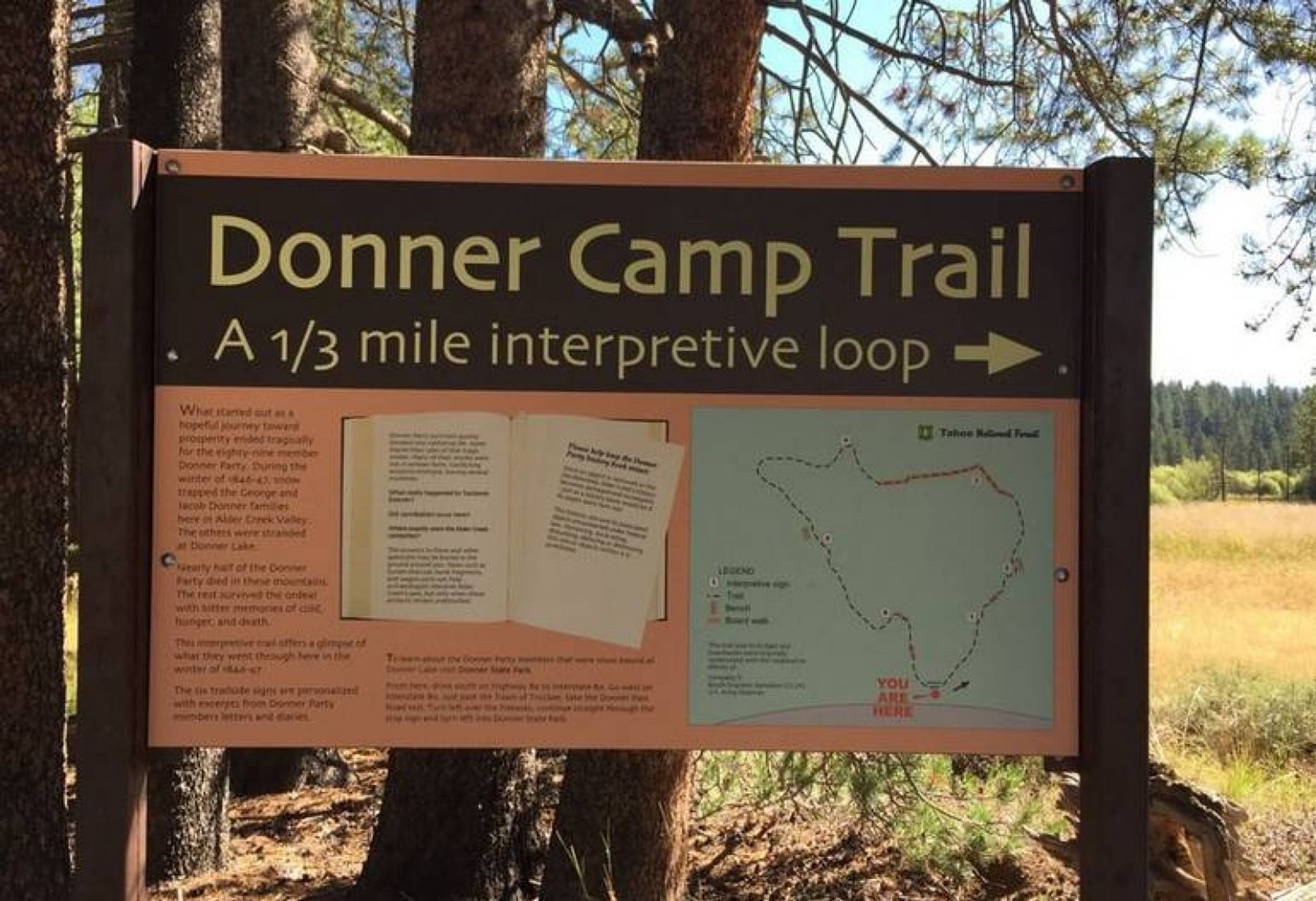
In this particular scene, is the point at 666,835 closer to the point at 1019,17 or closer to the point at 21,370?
the point at 21,370

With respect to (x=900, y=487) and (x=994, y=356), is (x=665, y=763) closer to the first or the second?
(x=900, y=487)

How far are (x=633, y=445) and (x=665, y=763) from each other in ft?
5.35

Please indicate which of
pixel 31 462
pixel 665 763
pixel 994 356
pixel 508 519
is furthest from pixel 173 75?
pixel 994 356

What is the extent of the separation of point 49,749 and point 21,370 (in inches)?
40.2

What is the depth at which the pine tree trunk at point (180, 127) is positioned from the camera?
4605 millimetres

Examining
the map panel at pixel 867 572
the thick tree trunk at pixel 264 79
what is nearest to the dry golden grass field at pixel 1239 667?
the map panel at pixel 867 572

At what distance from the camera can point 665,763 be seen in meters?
4.04

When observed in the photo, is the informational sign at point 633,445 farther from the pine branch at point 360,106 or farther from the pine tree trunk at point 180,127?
the pine branch at point 360,106

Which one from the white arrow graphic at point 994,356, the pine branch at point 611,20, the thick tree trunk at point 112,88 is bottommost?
the white arrow graphic at point 994,356

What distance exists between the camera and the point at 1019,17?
5844mm

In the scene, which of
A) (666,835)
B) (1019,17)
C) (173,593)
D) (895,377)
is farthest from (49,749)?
(1019,17)

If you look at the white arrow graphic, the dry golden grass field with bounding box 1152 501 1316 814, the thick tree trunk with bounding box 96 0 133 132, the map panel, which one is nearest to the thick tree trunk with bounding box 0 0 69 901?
the map panel

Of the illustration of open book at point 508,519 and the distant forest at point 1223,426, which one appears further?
the distant forest at point 1223,426

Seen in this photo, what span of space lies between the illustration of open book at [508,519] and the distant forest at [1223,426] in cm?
8119
